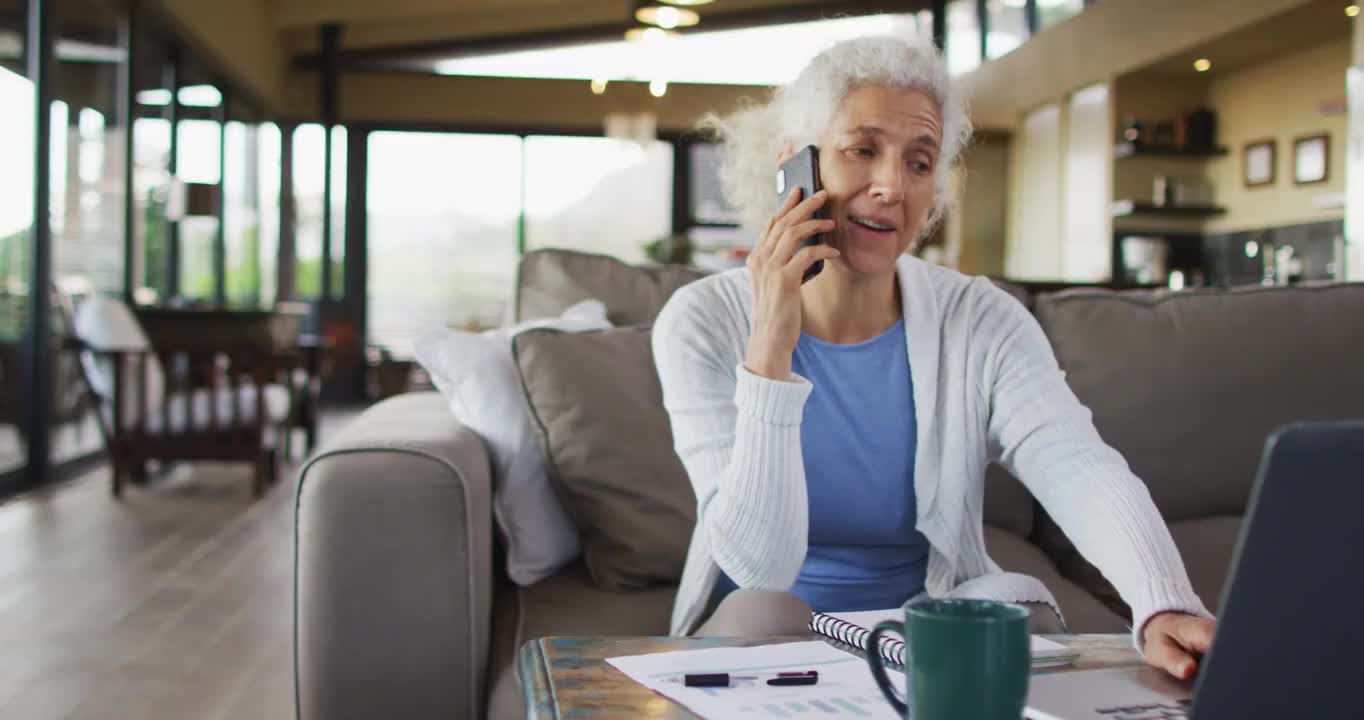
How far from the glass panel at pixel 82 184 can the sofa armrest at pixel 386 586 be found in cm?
476

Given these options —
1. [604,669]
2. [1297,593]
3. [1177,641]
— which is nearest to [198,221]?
[604,669]

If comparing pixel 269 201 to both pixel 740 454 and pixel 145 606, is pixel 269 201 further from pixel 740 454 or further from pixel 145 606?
pixel 740 454

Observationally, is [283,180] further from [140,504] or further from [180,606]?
Answer: [180,606]

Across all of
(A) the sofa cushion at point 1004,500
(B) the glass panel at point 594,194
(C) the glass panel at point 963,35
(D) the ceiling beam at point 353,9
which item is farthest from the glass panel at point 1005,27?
(A) the sofa cushion at point 1004,500

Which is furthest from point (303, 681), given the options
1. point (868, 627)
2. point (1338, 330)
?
point (1338, 330)

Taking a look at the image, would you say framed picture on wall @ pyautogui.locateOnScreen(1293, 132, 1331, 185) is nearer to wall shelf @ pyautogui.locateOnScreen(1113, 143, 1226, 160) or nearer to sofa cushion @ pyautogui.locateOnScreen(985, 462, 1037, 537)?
wall shelf @ pyautogui.locateOnScreen(1113, 143, 1226, 160)

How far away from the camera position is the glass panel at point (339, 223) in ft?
35.6

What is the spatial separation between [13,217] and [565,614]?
4618 mm

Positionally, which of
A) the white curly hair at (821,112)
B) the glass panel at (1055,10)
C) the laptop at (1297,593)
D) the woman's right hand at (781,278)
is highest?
the glass panel at (1055,10)

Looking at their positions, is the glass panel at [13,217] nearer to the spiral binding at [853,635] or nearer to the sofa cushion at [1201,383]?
the sofa cushion at [1201,383]

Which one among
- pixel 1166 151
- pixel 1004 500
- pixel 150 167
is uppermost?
pixel 1166 151

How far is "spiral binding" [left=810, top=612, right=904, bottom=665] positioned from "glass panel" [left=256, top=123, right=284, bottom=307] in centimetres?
941

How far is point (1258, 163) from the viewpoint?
23.9 ft

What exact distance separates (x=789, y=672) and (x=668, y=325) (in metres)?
0.75
